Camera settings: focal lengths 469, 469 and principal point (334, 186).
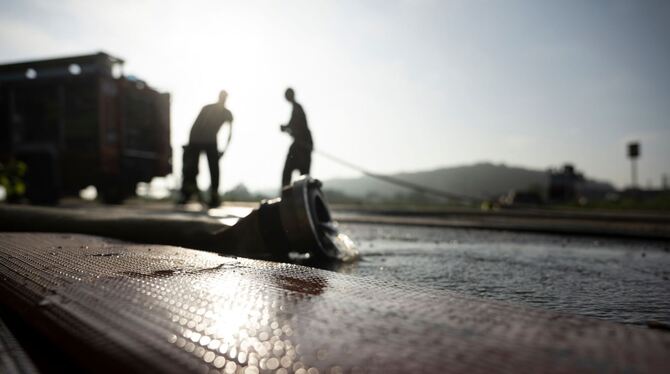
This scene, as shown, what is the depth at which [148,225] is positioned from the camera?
3129 mm

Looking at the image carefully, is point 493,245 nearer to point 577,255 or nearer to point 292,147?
point 577,255

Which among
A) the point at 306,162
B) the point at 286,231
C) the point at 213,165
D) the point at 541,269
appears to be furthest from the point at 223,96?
the point at 541,269

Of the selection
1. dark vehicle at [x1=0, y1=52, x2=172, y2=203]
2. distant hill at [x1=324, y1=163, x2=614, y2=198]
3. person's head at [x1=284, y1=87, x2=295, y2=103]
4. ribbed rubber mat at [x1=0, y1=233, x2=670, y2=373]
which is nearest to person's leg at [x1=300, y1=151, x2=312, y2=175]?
person's head at [x1=284, y1=87, x2=295, y2=103]

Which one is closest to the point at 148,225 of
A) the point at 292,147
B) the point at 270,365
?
the point at 270,365

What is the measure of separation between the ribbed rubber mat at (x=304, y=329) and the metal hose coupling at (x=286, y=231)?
150 centimetres

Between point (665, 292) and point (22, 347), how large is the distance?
2.38m

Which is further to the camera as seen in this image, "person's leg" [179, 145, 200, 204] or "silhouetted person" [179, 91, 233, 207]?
"person's leg" [179, 145, 200, 204]

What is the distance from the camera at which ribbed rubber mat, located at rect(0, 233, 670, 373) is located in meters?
0.62

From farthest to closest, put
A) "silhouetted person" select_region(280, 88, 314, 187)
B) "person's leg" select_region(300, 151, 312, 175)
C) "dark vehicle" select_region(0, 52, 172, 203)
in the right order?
1. "dark vehicle" select_region(0, 52, 172, 203)
2. "person's leg" select_region(300, 151, 312, 175)
3. "silhouetted person" select_region(280, 88, 314, 187)

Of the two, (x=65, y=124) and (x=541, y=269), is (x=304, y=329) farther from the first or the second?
(x=65, y=124)

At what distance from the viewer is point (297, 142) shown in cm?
714

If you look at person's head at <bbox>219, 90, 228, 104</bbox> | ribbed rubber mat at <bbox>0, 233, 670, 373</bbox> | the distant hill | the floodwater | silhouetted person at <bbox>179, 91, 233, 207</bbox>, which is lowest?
the floodwater

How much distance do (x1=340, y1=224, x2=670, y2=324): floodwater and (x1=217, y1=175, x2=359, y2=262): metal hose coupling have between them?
0.24 meters

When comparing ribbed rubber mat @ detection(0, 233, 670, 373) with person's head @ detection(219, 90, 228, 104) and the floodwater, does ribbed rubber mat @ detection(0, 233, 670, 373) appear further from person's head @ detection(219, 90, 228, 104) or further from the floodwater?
person's head @ detection(219, 90, 228, 104)
